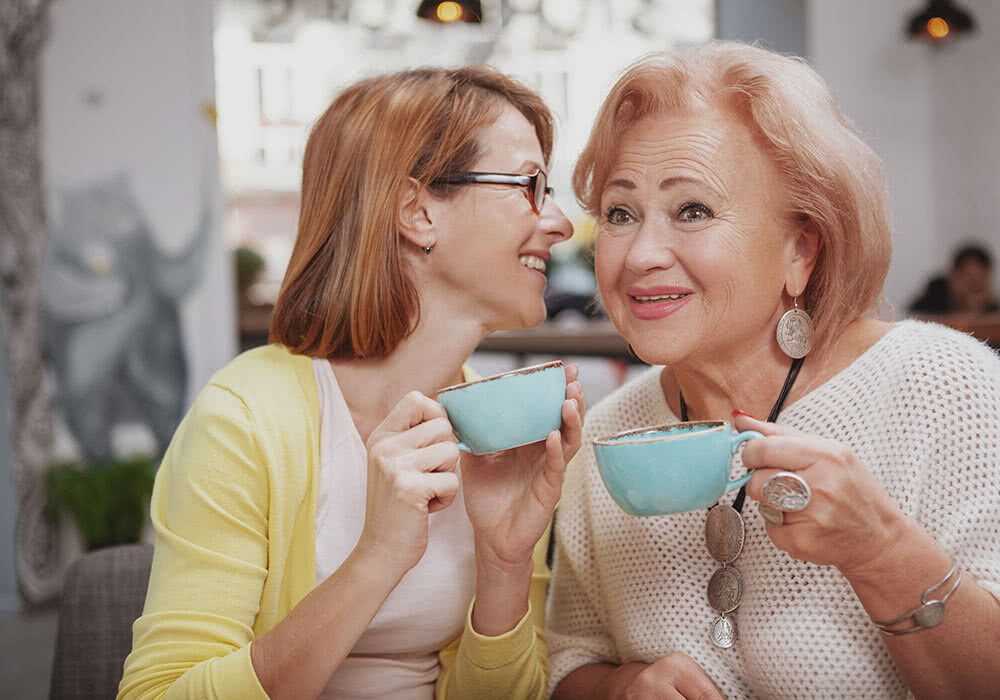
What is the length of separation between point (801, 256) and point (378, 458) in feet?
2.23

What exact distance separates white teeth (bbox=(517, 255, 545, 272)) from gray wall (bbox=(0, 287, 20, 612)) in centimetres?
366

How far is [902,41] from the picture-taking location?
7.08 meters

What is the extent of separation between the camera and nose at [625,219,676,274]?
1287 mm

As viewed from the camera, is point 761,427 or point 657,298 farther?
point 657,298

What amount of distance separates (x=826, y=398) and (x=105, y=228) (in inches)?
170

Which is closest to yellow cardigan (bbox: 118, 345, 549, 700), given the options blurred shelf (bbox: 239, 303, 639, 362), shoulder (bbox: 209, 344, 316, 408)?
shoulder (bbox: 209, 344, 316, 408)

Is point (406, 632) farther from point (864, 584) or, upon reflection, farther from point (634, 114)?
point (634, 114)

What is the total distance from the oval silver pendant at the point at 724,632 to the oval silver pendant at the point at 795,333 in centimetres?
38

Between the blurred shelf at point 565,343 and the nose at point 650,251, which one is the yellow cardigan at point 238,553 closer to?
the nose at point 650,251

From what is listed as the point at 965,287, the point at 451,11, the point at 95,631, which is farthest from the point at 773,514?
the point at 965,287

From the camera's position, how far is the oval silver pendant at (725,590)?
4.26 ft

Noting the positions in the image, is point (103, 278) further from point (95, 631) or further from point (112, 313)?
point (95, 631)

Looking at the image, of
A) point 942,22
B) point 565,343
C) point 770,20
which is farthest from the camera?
point 770,20

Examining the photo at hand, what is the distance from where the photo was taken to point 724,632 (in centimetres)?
129
